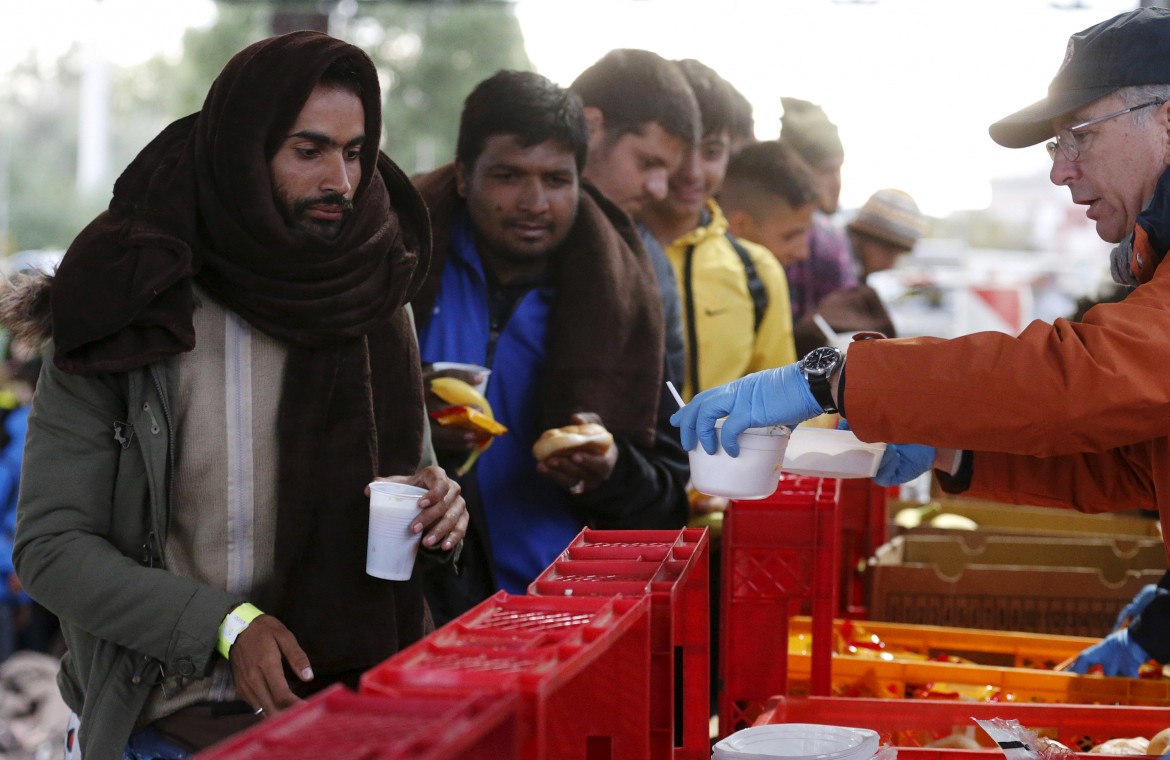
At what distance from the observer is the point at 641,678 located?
1661 mm

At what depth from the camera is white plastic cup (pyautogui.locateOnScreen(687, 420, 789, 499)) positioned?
2234mm

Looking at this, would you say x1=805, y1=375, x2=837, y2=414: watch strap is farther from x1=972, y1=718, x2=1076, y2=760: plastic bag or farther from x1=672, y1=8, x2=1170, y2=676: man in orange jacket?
x1=972, y1=718, x2=1076, y2=760: plastic bag

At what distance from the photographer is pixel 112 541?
2.24 m

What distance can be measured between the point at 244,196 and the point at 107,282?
0.29 metres

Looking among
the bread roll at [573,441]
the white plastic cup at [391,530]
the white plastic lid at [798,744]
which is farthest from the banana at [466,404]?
the white plastic lid at [798,744]

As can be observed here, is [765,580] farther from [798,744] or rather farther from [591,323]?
[591,323]

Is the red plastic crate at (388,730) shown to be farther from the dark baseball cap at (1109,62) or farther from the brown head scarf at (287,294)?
the dark baseball cap at (1109,62)

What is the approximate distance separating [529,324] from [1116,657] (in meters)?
1.88

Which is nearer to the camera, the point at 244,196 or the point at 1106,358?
the point at 1106,358

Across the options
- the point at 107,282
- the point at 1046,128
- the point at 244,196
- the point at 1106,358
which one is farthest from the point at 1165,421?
the point at 107,282

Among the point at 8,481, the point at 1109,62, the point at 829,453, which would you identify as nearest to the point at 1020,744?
the point at 829,453

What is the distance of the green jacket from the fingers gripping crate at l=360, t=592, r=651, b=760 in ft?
2.45

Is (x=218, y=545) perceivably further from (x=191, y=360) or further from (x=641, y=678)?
(x=641, y=678)

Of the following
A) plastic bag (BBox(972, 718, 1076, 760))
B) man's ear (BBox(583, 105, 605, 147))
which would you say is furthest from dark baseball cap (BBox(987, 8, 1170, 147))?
man's ear (BBox(583, 105, 605, 147))
